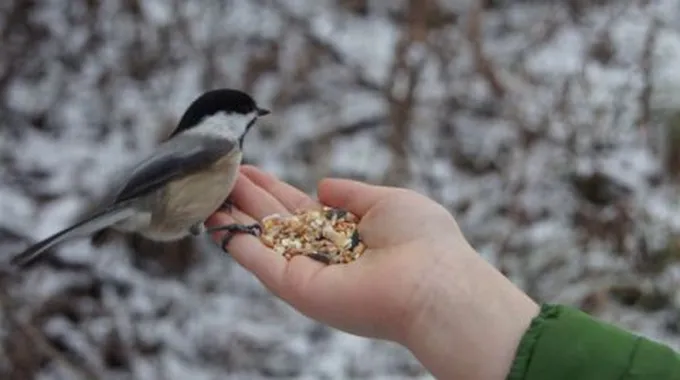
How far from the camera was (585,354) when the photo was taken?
0.96m

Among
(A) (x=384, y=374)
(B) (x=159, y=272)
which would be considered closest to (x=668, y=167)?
(A) (x=384, y=374)

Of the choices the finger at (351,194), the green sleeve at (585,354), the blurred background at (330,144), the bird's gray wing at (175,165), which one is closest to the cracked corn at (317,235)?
the finger at (351,194)

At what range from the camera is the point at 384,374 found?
7.36 ft

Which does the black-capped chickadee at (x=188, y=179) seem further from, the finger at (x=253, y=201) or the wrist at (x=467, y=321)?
the wrist at (x=467, y=321)

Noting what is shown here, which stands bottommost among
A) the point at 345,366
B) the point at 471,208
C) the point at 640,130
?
the point at 345,366

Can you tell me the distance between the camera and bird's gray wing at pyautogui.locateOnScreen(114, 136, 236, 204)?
1315 millimetres

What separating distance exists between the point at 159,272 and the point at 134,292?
0.32 feet

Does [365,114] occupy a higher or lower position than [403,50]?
lower

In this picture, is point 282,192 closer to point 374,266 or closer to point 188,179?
point 188,179

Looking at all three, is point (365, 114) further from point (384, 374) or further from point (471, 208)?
point (384, 374)

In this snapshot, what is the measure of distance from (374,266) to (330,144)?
1.64 m

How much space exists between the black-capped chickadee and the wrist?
0.32 metres

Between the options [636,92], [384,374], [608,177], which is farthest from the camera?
[636,92]

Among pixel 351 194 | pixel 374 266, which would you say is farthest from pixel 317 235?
pixel 374 266
